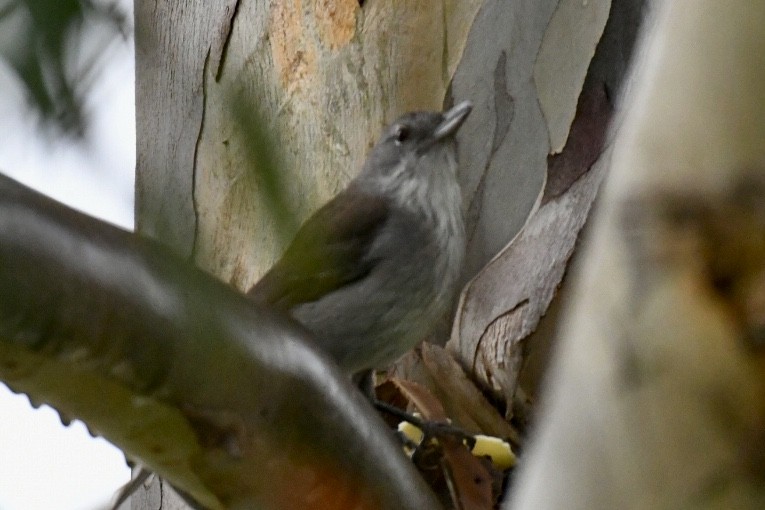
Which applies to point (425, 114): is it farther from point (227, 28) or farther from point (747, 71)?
point (747, 71)

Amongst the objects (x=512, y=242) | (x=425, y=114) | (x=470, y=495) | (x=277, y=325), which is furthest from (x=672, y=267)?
(x=425, y=114)

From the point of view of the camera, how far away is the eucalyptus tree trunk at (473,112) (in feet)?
8.21

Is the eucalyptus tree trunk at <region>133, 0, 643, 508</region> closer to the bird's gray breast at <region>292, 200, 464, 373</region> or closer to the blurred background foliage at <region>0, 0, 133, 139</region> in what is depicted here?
the bird's gray breast at <region>292, 200, 464, 373</region>

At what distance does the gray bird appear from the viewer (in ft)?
8.46

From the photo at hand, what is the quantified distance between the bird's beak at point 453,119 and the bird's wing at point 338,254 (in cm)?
25

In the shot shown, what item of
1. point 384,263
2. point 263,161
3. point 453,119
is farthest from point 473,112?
point 263,161

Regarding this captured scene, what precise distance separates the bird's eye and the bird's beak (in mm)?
78

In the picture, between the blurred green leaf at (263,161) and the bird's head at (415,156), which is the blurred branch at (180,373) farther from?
the bird's head at (415,156)

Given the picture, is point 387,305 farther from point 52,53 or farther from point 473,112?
point 52,53

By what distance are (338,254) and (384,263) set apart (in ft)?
0.58

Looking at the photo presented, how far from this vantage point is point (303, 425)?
106 centimetres

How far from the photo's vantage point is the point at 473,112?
2941 millimetres

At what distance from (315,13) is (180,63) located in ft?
1.30

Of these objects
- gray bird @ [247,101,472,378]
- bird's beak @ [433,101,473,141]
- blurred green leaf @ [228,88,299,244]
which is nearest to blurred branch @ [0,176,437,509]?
blurred green leaf @ [228,88,299,244]
